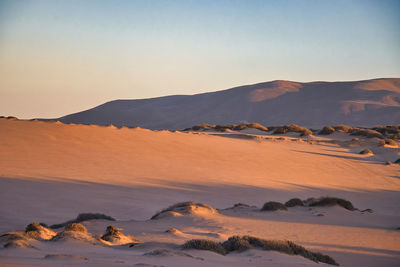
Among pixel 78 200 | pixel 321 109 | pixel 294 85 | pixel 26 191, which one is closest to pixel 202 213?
pixel 78 200

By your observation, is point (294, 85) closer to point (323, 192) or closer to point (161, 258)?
point (323, 192)

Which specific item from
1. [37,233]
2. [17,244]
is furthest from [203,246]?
[37,233]

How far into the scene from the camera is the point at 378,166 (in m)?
25.0

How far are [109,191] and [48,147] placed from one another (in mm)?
6924

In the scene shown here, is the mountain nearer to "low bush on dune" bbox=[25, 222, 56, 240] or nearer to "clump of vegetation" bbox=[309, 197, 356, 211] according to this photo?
"clump of vegetation" bbox=[309, 197, 356, 211]

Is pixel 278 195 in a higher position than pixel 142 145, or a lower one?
lower

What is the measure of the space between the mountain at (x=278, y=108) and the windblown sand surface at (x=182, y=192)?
57.2 metres

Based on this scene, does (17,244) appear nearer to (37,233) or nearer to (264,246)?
(37,233)

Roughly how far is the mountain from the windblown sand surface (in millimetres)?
57232

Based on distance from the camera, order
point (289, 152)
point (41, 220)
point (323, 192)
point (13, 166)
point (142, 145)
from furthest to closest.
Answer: point (289, 152), point (142, 145), point (323, 192), point (13, 166), point (41, 220)

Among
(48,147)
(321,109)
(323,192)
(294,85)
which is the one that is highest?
(294,85)

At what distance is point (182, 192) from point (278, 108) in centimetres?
8293

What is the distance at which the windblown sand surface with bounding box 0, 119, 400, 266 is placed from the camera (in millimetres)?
6727

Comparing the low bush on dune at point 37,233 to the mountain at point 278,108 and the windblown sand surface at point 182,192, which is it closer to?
the windblown sand surface at point 182,192
